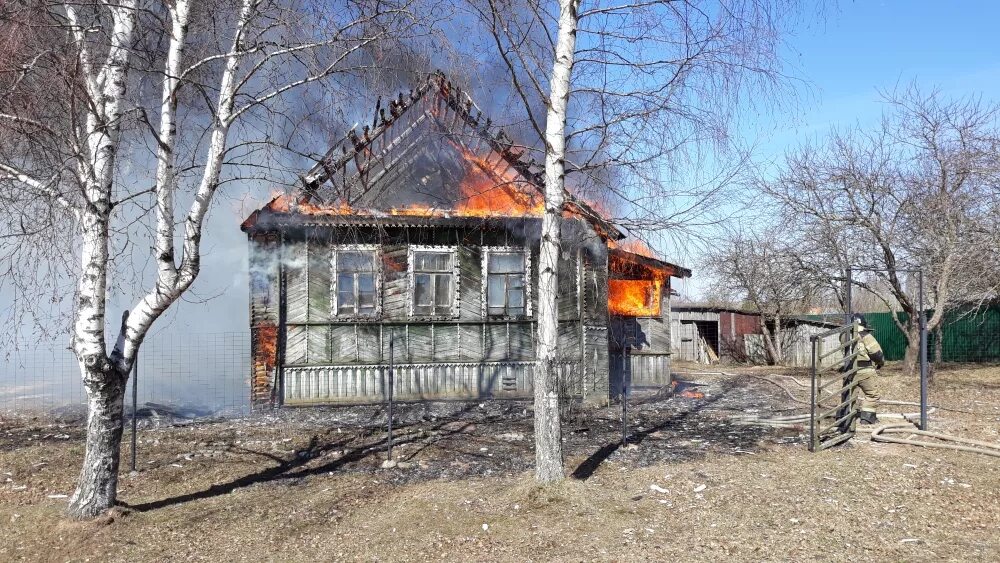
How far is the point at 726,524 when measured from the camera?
18.7 ft

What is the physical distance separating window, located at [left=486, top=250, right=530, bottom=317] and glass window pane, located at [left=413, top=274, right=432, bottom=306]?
1186 mm

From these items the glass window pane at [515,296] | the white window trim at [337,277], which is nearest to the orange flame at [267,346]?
the white window trim at [337,277]

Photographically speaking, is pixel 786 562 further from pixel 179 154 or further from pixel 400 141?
pixel 400 141

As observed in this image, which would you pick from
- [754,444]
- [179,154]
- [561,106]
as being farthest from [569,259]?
[179,154]

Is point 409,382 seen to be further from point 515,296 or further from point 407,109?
point 407,109

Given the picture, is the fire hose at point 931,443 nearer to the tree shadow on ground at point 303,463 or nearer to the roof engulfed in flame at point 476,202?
the tree shadow on ground at point 303,463

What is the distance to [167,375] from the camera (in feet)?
50.5

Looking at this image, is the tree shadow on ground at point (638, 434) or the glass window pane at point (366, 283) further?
the glass window pane at point (366, 283)

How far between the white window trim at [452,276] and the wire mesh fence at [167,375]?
3.48 metres

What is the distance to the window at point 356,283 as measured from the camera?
1331 cm

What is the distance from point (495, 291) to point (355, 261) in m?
2.84

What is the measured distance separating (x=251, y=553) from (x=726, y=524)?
12.8 feet

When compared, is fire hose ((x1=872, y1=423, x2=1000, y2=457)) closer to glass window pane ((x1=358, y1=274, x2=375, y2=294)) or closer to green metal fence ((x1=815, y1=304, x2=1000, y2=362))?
glass window pane ((x1=358, y1=274, x2=375, y2=294))

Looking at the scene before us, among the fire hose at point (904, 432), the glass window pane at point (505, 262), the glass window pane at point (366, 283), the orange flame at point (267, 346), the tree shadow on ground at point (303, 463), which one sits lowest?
the tree shadow on ground at point (303, 463)
